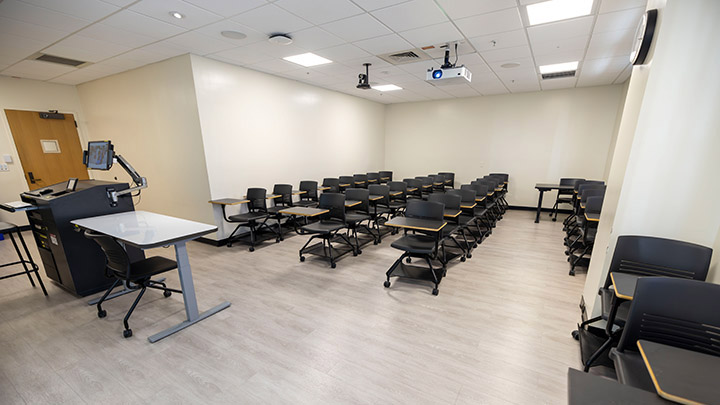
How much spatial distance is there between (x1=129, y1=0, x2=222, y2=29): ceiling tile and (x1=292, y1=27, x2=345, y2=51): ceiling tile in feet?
3.10

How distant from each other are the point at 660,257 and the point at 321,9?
364 cm

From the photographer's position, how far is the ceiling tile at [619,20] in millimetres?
2846

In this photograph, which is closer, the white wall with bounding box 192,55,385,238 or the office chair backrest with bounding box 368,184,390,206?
the white wall with bounding box 192,55,385,238

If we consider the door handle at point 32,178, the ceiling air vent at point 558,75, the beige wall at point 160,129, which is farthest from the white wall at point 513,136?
the door handle at point 32,178

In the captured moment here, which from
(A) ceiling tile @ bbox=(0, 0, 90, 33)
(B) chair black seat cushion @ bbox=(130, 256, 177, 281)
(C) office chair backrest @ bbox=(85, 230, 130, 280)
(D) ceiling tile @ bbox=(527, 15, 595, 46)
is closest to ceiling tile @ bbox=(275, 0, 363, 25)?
(D) ceiling tile @ bbox=(527, 15, 595, 46)

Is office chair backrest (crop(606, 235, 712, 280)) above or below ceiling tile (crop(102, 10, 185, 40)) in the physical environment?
below

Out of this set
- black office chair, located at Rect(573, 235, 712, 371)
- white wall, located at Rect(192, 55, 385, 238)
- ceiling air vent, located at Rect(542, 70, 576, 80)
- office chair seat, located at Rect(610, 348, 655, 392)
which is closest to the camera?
office chair seat, located at Rect(610, 348, 655, 392)

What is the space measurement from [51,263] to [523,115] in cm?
946

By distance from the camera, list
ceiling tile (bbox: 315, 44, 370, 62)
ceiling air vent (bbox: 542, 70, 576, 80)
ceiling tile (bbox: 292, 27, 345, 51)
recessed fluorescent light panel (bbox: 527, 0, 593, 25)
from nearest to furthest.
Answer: recessed fluorescent light panel (bbox: 527, 0, 593, 25)
ceiling tile (bbox: 292, 27, 345, 51)
ceiling tile (bbox: 315, 44, 370, 62)
ceiling air vent (bbox: 542, 70, 576, 80)

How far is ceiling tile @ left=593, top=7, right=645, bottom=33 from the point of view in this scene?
112 inches

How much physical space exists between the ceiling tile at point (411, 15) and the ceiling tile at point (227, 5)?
1.23 m

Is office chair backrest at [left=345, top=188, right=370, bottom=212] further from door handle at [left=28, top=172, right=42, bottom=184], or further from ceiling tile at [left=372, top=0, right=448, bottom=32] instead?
door handle at [left=28, top=172, right=42, bottom=184]

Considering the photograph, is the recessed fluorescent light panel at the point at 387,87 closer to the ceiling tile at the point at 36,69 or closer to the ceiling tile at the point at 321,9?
the ceiling tile at the point at 321,9

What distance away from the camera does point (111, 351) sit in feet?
7.45
